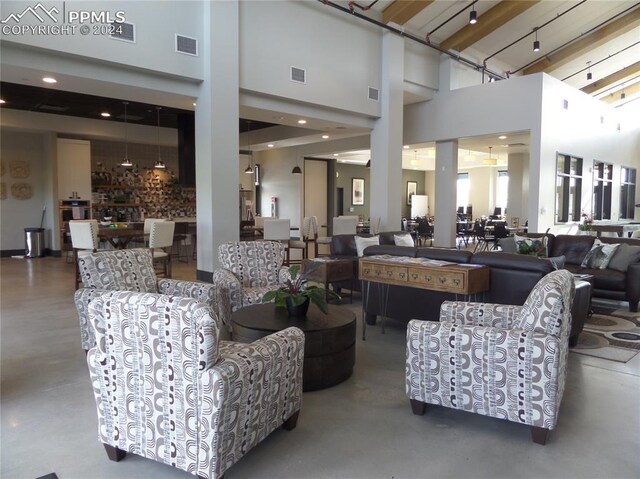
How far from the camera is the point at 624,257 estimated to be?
5773mm

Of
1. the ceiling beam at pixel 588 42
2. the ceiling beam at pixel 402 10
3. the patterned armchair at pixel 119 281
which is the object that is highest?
the ceiling beam at pixel 588 42

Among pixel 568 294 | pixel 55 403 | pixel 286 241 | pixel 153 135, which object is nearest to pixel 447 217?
pixel 286 241

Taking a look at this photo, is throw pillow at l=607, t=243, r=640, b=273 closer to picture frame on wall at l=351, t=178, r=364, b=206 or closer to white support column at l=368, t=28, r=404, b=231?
white support column at l=368, t=28, r=404, b=231

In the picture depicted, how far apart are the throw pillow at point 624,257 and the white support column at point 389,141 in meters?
4.38

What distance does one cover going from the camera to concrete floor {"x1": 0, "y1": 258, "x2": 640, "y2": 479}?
2.23 m

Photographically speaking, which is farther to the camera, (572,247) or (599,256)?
(572,247)

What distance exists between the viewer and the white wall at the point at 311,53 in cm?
709

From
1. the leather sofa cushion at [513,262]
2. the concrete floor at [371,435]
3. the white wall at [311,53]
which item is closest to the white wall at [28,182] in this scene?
the white wall at [311,53]

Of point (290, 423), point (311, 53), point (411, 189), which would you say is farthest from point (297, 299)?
point (411, 189)

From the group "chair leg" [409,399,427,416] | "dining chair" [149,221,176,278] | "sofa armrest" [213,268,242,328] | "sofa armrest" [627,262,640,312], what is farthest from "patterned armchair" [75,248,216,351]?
"sofa armrest" [627,262,640,312]

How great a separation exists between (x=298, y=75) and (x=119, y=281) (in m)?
5.32

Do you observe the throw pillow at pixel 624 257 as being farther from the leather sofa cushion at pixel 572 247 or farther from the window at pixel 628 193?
the window at pixel 628 193

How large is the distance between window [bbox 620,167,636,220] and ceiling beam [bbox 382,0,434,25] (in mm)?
9890

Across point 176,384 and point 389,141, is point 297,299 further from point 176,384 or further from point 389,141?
point 389,141
